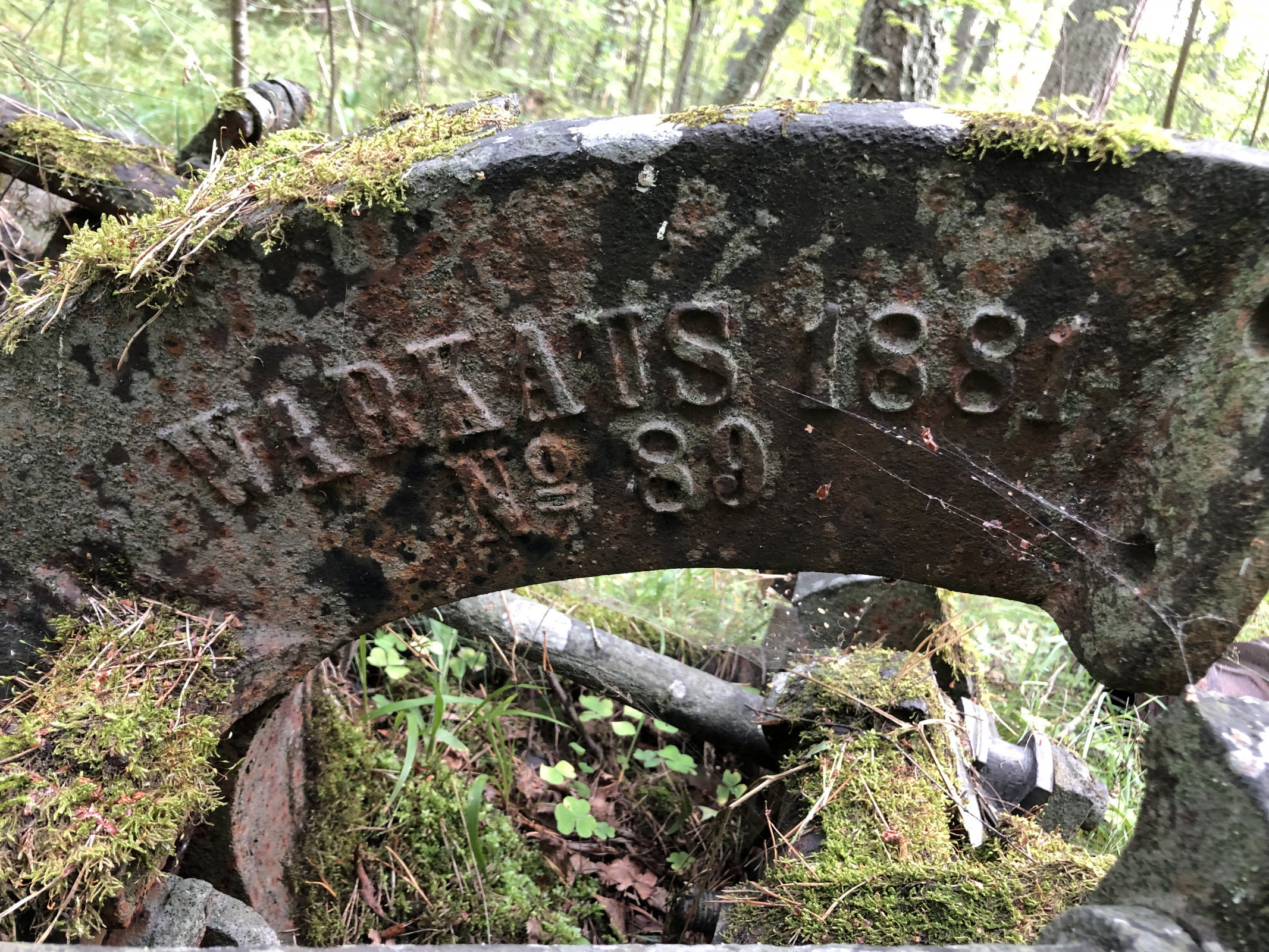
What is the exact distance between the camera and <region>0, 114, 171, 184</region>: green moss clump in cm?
190

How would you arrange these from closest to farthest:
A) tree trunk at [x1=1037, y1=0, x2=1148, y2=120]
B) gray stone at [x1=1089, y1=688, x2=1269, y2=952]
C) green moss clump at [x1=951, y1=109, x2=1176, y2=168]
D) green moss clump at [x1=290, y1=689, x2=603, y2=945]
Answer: gray stone at [x1=1089, y1=688, x2=1269, y2=952] → green moss clump at [x1=951, y1=109, x2=1176, y2=168] → green moss clump at [x1=290, y1=689, x2=603, y2=945] → tree trunk at [x1=1037, y1=0, x2=1148, y2=120]

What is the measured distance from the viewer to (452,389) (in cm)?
129

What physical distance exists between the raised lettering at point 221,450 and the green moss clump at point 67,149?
1.12 metres

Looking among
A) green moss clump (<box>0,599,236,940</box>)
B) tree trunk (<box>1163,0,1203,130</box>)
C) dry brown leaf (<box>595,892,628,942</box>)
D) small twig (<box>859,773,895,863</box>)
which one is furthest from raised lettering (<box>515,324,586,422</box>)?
tree trunk (<box>1163,0,1203,130</box>)

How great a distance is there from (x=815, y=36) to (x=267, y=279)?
19.8 ft

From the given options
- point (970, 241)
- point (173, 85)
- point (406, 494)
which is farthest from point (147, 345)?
point (173, 85)

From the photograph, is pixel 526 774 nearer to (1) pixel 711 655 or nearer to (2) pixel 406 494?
(1) pixel 711 655

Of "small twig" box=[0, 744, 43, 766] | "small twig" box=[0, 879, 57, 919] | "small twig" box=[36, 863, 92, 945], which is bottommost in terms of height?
"small twig" box=[36, 863, 92, 945]

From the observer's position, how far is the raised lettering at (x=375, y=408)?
4.18ft

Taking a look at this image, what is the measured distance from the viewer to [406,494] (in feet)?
4.53

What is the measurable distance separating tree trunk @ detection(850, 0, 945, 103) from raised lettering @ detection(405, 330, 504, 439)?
4123mm

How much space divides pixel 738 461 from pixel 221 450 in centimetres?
90

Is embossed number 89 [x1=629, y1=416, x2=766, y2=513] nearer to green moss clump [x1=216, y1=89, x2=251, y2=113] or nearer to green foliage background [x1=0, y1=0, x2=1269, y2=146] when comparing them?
green foliage background [x1=0, y1=0, x2=1269, y2=146]

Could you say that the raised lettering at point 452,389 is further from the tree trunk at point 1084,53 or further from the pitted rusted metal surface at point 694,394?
the tree trunk at point 1084,53
